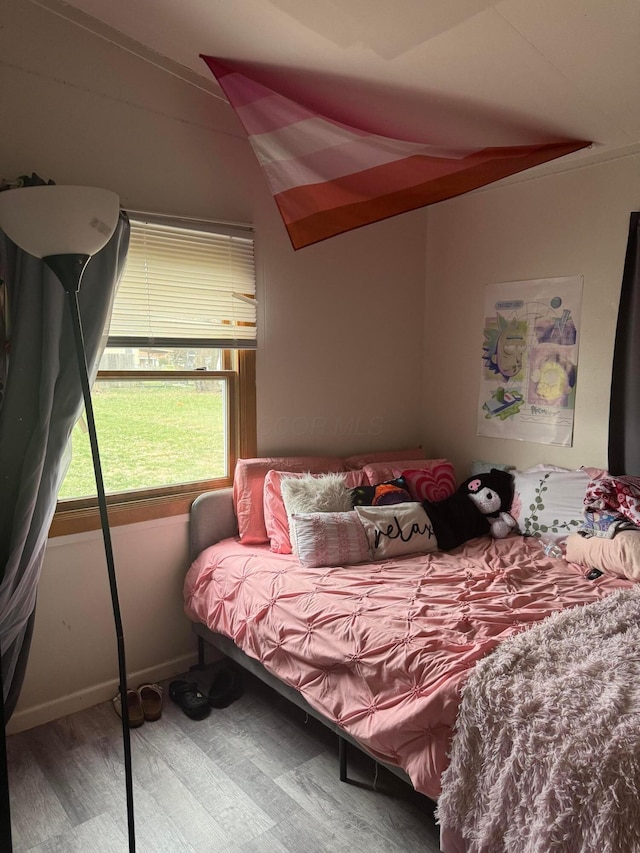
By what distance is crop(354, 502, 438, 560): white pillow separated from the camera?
2723mm

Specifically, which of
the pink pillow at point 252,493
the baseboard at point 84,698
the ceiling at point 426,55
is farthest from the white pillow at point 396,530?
the ceiling at point 426,55

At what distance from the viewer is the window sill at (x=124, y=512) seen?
2.47m

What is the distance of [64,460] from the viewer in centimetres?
226

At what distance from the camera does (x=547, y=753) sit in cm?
143

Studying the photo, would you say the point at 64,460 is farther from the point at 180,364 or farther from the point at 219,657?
the point at 219,657

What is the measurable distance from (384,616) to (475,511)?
1.19m

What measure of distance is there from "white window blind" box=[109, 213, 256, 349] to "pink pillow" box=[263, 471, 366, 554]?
660mm

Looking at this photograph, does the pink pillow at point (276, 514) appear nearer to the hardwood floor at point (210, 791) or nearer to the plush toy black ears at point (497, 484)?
the hardwood floor at point (210, 791)

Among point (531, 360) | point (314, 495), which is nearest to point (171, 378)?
point (314, 495)

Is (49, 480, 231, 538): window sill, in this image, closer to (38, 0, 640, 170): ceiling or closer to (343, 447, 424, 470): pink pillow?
(343, 447, 424, 470): pink pillow

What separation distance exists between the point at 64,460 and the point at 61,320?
52cm

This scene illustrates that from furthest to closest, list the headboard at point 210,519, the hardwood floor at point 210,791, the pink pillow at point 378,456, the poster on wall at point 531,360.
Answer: the pink pillow at point 378,456 → the poster on wall at point 531,360 → the headboard at point 210,519 → the hardwood floor at point 210,791

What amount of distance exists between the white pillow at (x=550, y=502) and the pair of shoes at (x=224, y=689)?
1575mm

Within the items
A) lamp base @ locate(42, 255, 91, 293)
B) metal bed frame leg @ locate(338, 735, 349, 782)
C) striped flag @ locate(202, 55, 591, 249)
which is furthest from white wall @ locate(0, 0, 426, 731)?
metal bed frame leg @ locate(338, 735, 349, 782)
